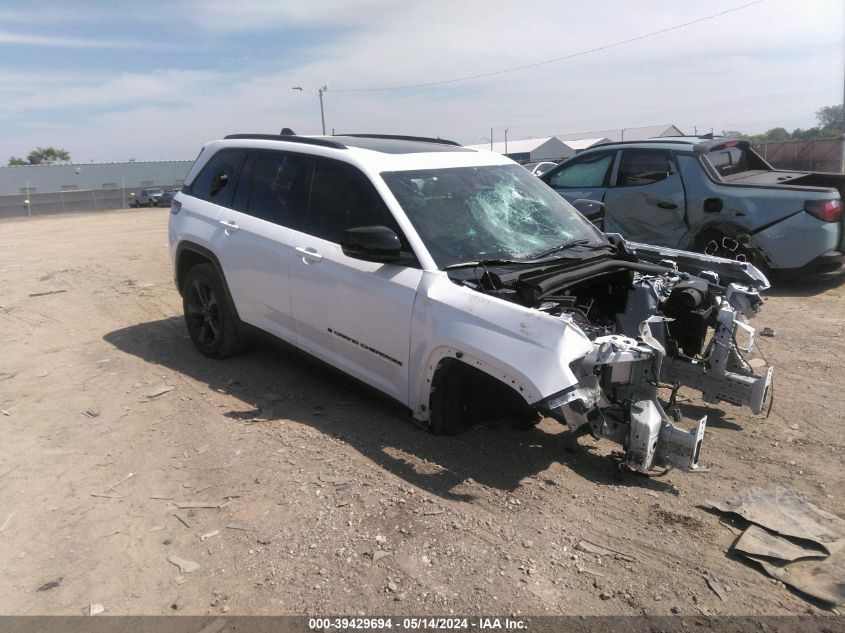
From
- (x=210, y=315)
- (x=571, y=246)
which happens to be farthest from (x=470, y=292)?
(x=210, y=315)

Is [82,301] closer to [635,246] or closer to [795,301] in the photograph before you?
[635,246]

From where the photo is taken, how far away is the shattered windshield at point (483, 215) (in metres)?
4.19

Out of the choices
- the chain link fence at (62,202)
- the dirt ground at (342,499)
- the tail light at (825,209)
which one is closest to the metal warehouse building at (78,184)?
the chain link fence at (62,202)

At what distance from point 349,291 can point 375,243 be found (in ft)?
1.77

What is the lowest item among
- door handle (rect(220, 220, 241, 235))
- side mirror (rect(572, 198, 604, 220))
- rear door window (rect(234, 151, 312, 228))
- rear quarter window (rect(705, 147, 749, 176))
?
door handle (rect(220, 220, 241, 235))

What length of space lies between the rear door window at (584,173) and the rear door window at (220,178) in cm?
539

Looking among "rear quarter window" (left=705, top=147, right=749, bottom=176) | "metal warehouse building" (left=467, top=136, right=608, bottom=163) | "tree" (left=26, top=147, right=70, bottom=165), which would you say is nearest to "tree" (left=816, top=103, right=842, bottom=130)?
"metal warehouse building" (left=467, top=136, right=608, bottom=163)

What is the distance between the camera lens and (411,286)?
3.96 meters

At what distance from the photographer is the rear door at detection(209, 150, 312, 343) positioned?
16.2ft

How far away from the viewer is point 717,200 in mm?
8109

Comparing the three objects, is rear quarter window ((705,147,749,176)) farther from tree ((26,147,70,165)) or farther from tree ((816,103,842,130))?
tree ((26,147,70,165))

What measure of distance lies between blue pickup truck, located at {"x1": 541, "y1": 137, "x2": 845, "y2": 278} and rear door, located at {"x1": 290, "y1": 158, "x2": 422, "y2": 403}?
460 cm

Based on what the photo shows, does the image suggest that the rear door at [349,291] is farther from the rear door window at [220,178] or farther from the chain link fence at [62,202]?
the chain link fence at [62,202]

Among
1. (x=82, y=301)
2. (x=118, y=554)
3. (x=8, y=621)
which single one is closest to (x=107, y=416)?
(x=118, y=554)
